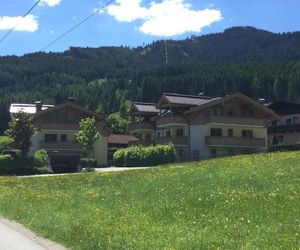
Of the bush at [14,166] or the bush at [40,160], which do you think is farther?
the bush at [40,160]

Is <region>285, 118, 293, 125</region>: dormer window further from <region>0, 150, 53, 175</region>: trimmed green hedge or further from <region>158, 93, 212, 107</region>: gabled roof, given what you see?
<region>0, 150, 53, 175</region>: trimmed green hedge

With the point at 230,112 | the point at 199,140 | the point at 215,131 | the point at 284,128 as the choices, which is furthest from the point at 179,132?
the point at 284,128

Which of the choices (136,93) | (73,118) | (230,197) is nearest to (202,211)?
(230,197)

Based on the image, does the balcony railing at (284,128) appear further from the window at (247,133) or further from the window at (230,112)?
the window at (230,112)

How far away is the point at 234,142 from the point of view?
7306cm

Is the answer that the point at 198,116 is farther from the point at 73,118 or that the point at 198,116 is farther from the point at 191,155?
the point at 73,118

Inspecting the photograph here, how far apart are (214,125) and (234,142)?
11.5ft

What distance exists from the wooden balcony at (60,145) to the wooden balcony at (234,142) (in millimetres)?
17308

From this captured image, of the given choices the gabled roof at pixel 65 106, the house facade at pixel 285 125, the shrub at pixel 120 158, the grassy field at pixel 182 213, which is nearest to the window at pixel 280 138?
the house facade at pixel 285 125

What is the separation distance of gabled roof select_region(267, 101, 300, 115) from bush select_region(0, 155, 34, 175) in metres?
49.9

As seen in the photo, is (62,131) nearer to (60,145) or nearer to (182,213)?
(60,145)

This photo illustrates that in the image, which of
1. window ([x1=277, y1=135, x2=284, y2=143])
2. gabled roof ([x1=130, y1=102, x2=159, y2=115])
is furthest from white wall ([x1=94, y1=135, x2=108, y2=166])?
window ([x1=277, y1=135, x2=284, y2=143])

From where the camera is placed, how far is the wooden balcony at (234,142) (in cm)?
7212

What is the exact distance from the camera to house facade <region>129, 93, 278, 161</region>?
7350 cm
